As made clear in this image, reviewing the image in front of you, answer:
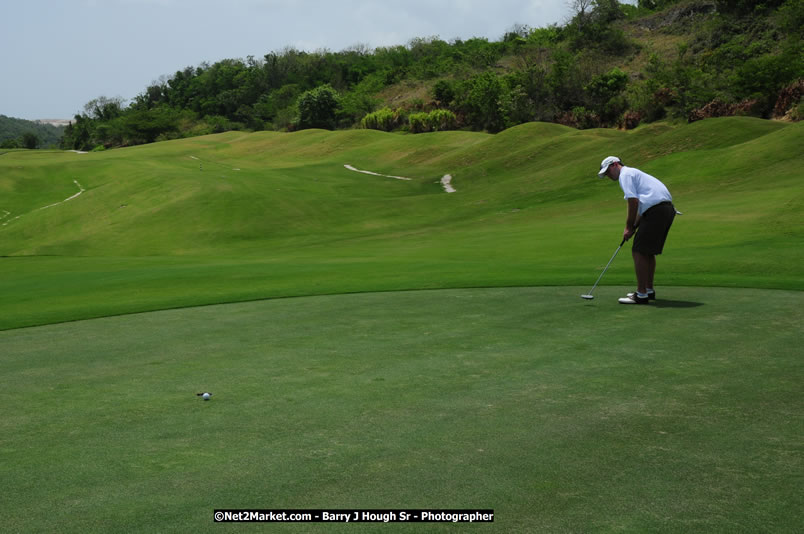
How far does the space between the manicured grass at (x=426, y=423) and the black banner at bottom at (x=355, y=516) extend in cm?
8

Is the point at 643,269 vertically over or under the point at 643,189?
under

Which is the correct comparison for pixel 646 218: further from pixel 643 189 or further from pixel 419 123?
pixel 419 123

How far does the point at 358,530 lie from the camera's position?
349cm

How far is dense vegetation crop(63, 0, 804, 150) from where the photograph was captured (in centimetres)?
6272

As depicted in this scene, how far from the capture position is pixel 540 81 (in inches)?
3278

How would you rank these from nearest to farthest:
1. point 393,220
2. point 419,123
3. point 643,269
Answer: point 643,269 < point 393,220 < point 419,123

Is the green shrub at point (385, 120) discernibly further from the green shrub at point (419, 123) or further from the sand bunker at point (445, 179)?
→ the sand bunker at point (445, 179)

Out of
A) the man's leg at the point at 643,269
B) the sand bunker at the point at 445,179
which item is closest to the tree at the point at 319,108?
the sand bunker at the point at 445,179

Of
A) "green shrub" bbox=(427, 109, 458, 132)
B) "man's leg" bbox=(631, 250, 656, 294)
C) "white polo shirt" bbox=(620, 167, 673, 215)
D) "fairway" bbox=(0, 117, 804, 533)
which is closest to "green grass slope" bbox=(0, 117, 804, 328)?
"fairway" bbox=(0, 117, 804, 533)

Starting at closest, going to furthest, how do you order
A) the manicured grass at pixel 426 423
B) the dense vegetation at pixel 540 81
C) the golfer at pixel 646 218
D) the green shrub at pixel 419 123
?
1. the manicured grass at pixel 426 423
2. the golfer at pixel 646 218
3. the dense vegetation at pixel 540 81
4. the green shrub at pixel 419 123

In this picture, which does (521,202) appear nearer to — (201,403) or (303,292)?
(303,292)

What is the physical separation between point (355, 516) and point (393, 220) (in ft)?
121

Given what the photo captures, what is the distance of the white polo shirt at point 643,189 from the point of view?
10875 mm

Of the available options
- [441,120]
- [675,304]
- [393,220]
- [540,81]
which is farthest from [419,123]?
[675,304]
